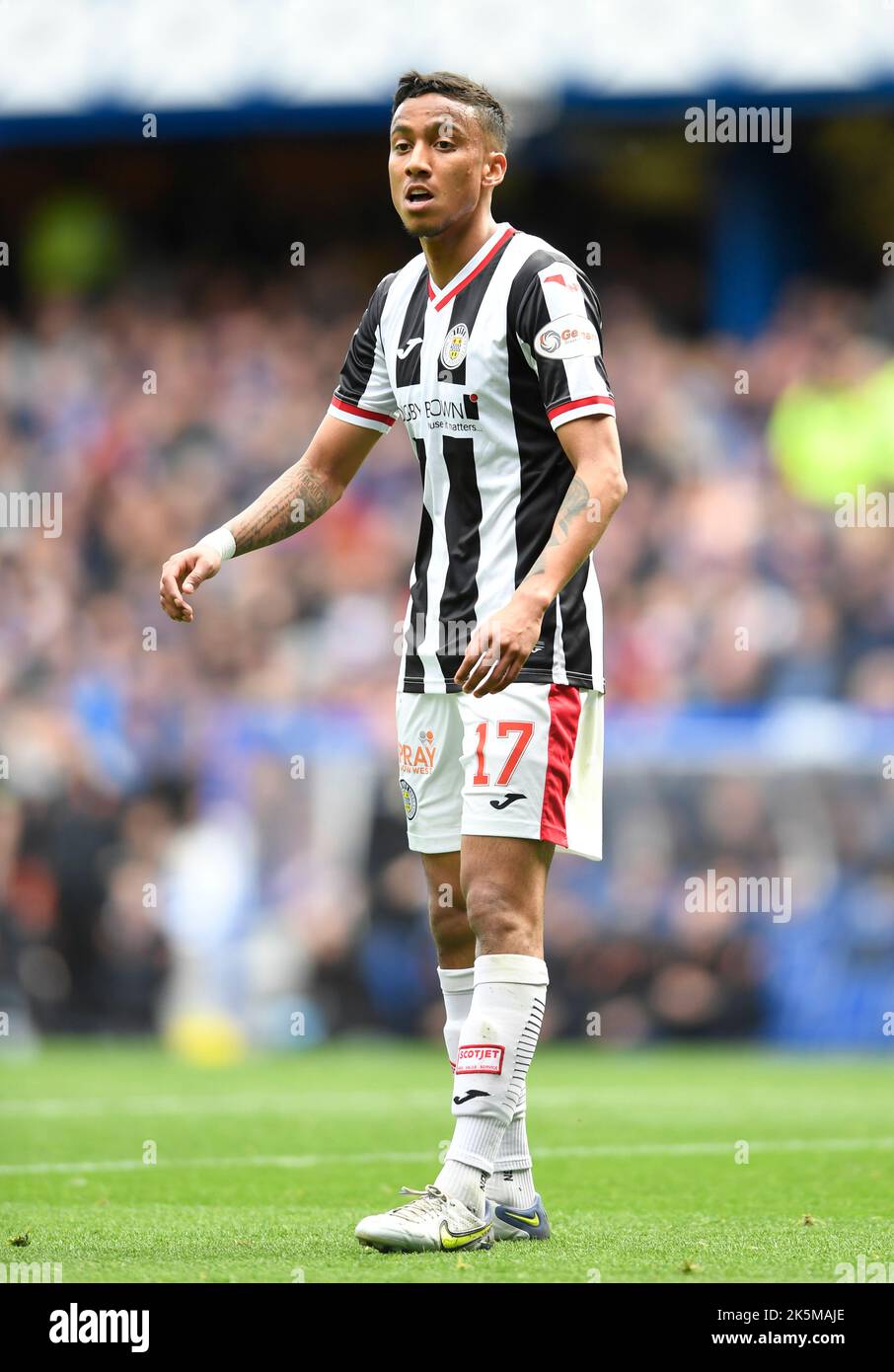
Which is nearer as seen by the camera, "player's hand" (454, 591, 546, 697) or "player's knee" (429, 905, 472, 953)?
"player's hand" (454, 591, 546, 697)

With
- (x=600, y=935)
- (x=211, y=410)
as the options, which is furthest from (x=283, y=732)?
(x=211, y=410)

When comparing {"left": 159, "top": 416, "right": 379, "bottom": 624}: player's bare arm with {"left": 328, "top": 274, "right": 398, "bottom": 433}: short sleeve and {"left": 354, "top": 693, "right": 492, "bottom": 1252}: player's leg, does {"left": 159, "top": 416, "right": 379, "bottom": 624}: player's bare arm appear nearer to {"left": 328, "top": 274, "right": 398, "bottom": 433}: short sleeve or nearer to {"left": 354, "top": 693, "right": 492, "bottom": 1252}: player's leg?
{"left": 328, "top": 274, "right": 398, "bottom": 433}: short sleeve

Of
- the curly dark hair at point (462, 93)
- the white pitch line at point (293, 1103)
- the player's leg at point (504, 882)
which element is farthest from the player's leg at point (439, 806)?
the white pitch line at point (293, 1103)

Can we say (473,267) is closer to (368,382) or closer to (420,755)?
(368,382)

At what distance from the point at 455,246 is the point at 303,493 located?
77cm

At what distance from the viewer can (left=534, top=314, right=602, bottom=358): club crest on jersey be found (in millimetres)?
4852

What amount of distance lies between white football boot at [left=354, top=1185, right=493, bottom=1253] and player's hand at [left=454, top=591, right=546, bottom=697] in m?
1.15

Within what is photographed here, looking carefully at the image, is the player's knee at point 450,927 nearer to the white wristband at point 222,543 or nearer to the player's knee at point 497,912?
the player's knee at point 497,912

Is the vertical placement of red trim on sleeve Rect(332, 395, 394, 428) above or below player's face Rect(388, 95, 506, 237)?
below

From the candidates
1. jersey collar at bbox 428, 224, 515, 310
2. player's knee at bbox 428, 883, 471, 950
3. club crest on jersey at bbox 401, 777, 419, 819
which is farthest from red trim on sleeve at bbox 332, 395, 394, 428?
player's knee at bbox 428, 883, 471, 950

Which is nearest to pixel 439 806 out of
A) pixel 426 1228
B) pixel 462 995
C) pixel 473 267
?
pixel 462 995

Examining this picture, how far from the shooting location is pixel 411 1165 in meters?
6.75

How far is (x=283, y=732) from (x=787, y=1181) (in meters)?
7.24

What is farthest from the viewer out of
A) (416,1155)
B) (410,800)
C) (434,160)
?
(416,1155)
